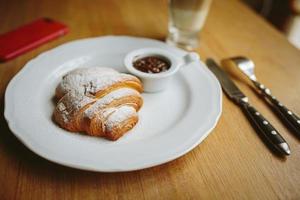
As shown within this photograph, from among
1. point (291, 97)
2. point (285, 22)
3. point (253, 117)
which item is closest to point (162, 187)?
point (253, 117)

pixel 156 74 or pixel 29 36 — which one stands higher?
pixel 156 74

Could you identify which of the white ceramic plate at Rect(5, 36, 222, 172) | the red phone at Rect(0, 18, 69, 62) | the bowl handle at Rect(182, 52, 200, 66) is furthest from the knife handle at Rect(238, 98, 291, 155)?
the red phone at Rect(0, 18, 69, 62)

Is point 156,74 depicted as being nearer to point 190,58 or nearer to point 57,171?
point 190,58

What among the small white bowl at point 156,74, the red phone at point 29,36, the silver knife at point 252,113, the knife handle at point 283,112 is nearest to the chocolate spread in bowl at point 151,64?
the small white bowl at point 156,74

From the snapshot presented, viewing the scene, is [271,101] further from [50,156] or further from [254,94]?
[50,156]

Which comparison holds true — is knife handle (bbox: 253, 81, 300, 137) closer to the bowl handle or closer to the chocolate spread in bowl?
the bowl handle

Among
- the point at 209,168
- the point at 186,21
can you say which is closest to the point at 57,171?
the point at 209,168
